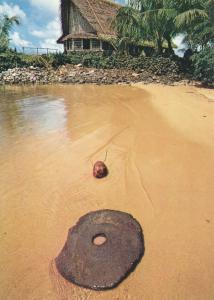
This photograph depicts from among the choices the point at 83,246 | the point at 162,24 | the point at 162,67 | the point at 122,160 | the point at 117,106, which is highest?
the point at 162,24

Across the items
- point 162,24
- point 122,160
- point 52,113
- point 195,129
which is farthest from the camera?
Result: point 162,24

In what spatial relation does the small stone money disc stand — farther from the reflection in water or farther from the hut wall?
the hut wall

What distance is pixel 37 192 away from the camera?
4.41m

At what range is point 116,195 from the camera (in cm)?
421

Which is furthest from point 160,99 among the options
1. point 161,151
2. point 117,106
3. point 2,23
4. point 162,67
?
point 2,23

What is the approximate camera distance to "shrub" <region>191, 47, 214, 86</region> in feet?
46.5

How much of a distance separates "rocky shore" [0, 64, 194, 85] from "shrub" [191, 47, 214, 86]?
171 cm

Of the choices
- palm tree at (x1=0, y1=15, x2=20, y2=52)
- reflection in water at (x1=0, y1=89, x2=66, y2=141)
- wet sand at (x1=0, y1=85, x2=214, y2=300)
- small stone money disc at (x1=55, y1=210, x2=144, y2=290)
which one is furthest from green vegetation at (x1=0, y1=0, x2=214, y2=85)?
small stone money disc at (x1=55, y1=210, x2=144, y2=290)

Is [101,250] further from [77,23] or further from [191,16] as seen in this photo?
[77,23]

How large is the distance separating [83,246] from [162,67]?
1872 cm

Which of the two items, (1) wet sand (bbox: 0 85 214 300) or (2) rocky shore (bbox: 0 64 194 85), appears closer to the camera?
(1) wet sand (bbox: 0 85 214 300)

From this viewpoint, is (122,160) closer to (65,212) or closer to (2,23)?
(65,212)

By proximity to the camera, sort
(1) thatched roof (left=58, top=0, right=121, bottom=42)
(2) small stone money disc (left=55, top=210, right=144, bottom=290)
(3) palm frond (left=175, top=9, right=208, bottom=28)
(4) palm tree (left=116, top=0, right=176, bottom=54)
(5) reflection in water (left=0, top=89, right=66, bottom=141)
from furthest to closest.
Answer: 1. (1) thatched roof (left=58, top=0, right=121, bottom=42)
2. (4) palm tree (left=116, top=0, right=176, bottom=54)
3. (3) palm frond (left=175, top=9, right=208, bottom=28)
4. (5) reflection in water (left=0, top=89, right=66, bottom=141)
5. (2) small stone money disc (left=55, top=210, right=144, bottom=290)

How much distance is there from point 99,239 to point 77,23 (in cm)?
3048
